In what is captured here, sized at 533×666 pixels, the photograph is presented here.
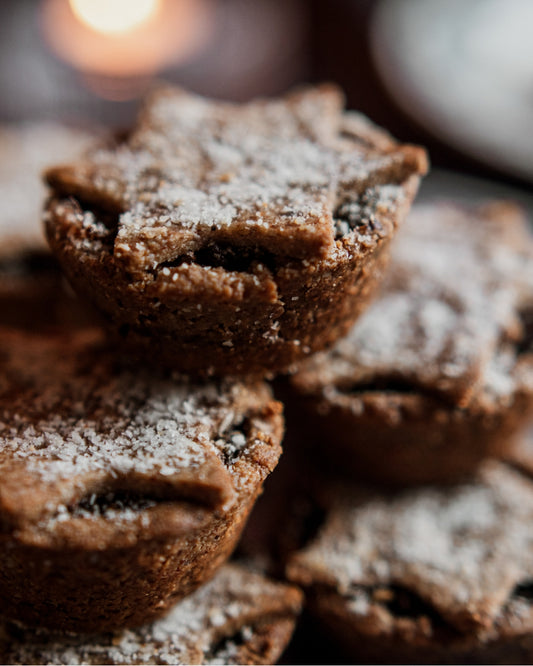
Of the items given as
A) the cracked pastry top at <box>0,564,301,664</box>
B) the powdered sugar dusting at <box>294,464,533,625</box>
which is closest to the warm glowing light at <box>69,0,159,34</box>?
the powdered sugar dusting at <box>294,464,533,625</box>

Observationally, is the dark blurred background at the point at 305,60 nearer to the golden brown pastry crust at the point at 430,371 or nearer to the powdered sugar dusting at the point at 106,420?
the golden brown pastry crust at the point at 430,371

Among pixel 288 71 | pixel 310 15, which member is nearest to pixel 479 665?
pixel 288 71

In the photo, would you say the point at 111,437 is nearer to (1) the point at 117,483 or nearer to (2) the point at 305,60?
(1) the point at 117,483

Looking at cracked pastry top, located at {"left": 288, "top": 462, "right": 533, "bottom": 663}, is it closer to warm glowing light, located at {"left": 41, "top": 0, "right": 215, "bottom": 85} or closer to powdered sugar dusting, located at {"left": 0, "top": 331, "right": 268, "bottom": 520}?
powdered sugar dusting, located at {"left": 0, "top": 331, "right": 268, "bottom": 520}

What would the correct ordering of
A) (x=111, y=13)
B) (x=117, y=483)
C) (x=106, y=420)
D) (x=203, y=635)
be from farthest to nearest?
(x=111, y=13) → (x=203, y=635) → (x=106, y=420) → (x=117, y=483)

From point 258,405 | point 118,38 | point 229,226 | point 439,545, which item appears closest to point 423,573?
point 439,545

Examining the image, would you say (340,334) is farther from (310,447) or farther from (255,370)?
(310,447)
